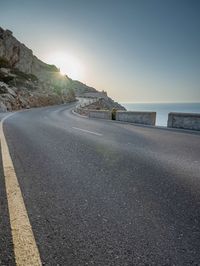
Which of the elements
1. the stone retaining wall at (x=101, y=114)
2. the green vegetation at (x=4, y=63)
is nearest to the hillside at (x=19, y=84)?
the green vegetation at (x=4, y=63)

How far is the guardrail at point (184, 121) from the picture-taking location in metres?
11.3

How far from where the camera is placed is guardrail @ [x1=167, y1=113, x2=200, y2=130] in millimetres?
11328

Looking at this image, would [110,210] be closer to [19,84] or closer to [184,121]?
[184,121]

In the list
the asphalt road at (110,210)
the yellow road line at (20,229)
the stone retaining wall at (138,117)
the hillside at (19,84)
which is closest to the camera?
the yellow road line at (20,229)

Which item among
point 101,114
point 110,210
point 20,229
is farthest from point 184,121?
point 20,229

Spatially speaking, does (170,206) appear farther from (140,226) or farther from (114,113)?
(114,113)

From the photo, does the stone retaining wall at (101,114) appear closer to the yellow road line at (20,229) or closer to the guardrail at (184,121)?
the guardrail at (184,121)

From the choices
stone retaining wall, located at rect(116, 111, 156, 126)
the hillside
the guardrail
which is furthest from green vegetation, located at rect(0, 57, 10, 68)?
the guardrail

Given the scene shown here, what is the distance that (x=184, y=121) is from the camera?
1195 centimetres

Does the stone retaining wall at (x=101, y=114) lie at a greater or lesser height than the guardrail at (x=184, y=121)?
lesser

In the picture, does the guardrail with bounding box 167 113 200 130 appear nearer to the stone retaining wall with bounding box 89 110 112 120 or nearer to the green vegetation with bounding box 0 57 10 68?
the stone retaining wall with bounding box 89 110 112 120

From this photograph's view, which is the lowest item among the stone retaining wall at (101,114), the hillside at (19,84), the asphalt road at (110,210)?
the stone retaining wall at (101,114)

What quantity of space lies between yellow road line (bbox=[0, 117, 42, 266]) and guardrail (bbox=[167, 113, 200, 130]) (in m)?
10.3

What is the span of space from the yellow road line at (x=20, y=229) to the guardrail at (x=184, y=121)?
10313mm
